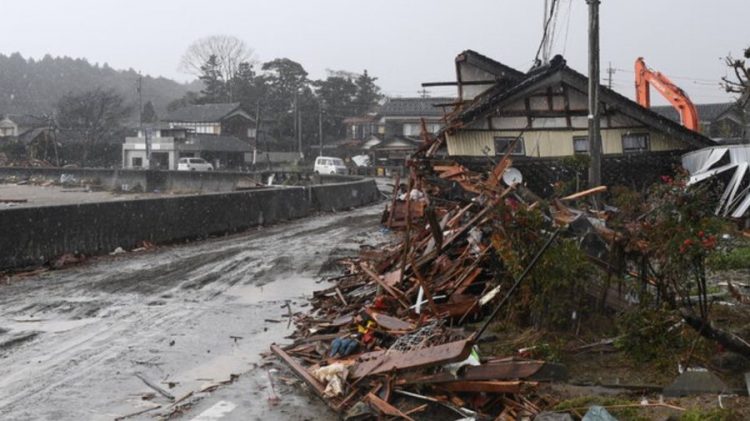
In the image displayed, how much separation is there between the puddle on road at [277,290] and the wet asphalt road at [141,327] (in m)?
0.02

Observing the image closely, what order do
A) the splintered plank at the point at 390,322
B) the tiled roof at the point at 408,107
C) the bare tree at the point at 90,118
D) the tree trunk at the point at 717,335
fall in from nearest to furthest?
the tree trunk at the point at 717,335
the splintered plank at the point at 390,322
the tiled roof at the point at 408,107
the bare tree at the point at 90,118

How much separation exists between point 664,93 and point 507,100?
7.68m

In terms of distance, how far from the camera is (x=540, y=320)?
8016 millimetres

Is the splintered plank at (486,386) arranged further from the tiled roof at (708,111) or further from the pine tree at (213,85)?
the pine tree at (213,85)

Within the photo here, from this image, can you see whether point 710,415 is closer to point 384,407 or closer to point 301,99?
point 384,407

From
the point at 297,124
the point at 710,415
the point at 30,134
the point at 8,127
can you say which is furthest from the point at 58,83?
the point at 710,415

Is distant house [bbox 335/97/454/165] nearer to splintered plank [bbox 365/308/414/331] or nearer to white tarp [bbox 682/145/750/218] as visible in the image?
white tarp [bbox 682/145/750/218]

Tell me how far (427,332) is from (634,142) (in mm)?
22957

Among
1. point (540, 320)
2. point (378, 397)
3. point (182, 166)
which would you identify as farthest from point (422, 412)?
point (182, 166)

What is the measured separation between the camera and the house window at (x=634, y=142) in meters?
28.6

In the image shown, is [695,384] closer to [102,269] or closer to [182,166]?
[102,269]

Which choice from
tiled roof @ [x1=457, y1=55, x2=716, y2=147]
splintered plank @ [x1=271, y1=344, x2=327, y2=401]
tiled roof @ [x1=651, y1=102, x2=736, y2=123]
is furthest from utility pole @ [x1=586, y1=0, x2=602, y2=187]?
tiled roof @ [x1=651, y1=102, x2=736, y2=123]

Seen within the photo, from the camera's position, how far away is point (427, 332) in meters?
7.93

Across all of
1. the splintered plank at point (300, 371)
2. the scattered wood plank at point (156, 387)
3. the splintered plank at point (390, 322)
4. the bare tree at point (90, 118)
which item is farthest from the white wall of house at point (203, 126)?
the scattered wood plank at point (156, 387)
